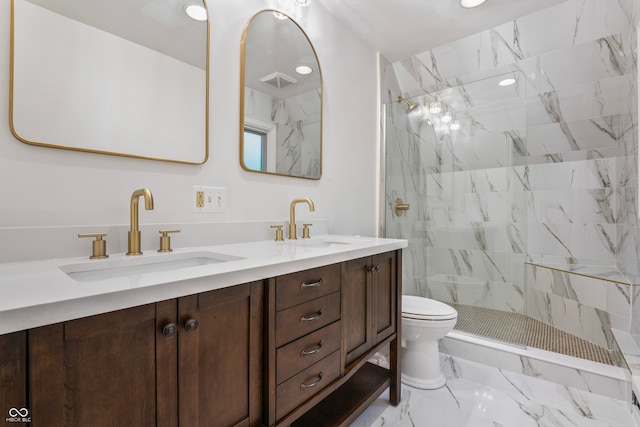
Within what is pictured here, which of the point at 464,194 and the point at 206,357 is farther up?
the point at 464,194

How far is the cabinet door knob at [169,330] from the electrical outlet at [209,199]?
0.69 metres

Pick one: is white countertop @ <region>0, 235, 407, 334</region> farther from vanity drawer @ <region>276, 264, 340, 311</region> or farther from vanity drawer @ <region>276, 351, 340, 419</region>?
vanity drawer @ <region>276, 351, 340, 419</region>

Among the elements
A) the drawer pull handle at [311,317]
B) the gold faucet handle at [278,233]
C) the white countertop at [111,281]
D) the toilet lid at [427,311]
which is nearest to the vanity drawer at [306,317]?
the drawer pull handle at [311,317]

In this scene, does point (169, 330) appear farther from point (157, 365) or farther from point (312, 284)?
point (312, 284)

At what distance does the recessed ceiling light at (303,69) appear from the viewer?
Result: 1769 millimetres

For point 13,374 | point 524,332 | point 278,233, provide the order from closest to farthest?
point 13,374, point 278,233, point 524,332

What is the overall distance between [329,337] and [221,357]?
450 millimetres

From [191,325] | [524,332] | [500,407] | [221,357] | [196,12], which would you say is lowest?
[500,407]

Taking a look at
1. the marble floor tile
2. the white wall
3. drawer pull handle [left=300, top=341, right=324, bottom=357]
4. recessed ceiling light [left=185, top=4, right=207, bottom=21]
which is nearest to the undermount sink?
the white wall

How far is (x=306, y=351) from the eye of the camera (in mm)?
1010

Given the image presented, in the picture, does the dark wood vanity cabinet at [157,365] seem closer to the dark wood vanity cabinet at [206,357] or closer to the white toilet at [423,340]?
the dark wood vanity cabinet at [206,357]

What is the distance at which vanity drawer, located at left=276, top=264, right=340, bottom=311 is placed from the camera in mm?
921

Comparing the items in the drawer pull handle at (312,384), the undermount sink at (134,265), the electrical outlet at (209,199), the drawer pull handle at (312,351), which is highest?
the electrical outlet at (209,199)

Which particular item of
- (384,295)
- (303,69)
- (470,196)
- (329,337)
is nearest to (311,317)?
(329,337)
